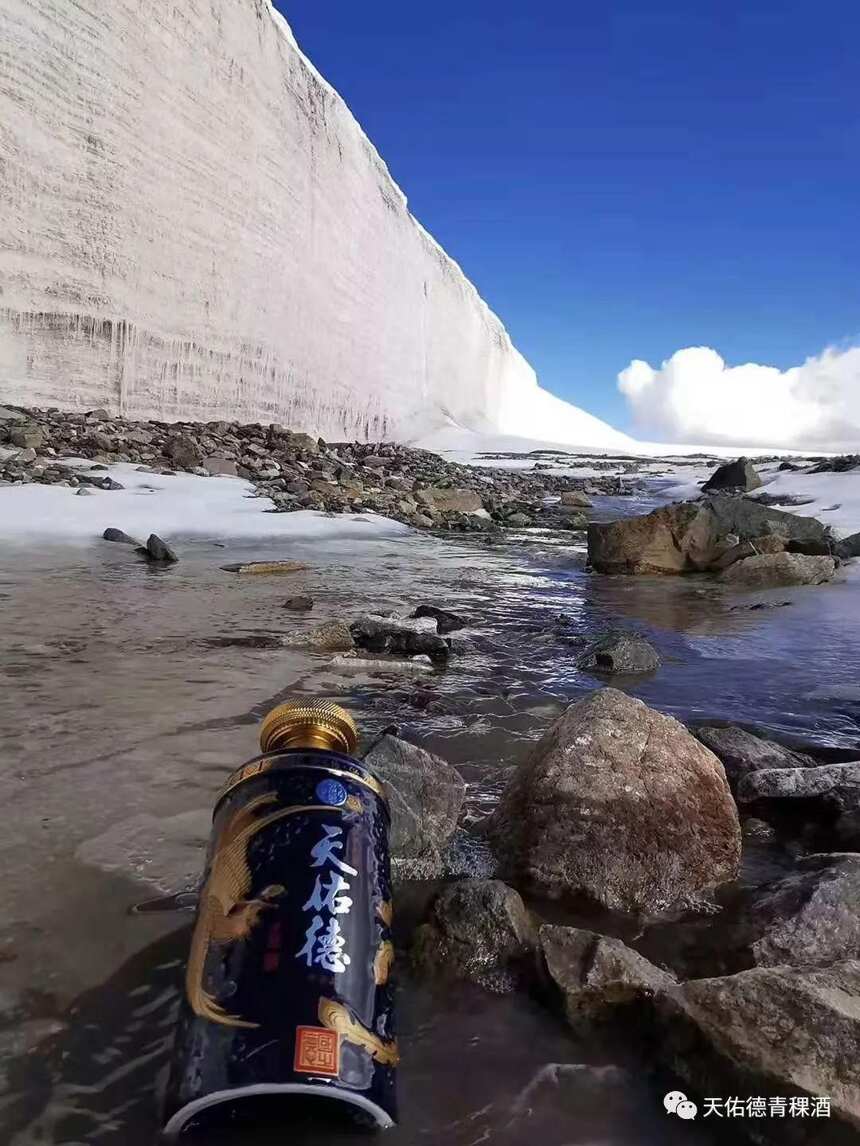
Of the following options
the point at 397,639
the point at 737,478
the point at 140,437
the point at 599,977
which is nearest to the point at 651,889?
the point at 599,977

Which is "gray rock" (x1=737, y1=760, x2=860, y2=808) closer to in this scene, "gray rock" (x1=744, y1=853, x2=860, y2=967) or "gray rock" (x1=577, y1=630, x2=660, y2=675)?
"gray rock" (x1=744, y1=853, x2=860, y2=967)

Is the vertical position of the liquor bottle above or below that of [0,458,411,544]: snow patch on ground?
above

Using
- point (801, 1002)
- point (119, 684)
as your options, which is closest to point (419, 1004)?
point (801, 1002)

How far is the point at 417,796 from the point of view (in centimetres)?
189

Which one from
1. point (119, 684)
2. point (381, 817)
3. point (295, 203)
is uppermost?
point (295, 203)

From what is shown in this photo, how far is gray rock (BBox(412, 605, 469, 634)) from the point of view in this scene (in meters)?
4.42

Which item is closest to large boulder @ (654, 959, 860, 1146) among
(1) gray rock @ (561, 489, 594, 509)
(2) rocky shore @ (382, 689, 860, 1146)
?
(2) rocky shore @ (382, 689, 860, 1146)

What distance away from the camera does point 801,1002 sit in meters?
1.12

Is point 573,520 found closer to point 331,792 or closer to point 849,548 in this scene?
point 849,548

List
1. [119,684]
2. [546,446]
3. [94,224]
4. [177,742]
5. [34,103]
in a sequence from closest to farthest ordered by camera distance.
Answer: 1. [177,742]
2. [119,684]
3. [34,103]
4. [94,224]
5. [546,446]

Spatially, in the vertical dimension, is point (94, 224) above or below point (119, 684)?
above

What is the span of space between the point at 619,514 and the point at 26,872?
14656mm

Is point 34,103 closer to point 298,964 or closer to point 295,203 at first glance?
point 295,203

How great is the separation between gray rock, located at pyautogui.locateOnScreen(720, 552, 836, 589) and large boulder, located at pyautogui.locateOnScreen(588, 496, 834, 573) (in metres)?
0.71
